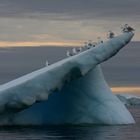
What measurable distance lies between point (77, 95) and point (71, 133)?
524cm

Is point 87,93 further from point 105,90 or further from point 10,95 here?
point 10,95

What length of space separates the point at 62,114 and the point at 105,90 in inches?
129

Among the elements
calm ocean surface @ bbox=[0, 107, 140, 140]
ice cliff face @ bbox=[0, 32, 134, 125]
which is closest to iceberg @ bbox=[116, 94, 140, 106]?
ice cliff face @ bbox=[0, 32, 134, 125]

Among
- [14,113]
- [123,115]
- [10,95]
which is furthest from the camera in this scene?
[123,115]

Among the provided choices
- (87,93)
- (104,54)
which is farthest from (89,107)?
(104,54)

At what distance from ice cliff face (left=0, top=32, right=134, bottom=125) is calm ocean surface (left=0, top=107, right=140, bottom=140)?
2.98 ft

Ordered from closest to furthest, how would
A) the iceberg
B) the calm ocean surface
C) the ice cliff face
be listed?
the calm ocean surface → the ice cliff face → the iceberg

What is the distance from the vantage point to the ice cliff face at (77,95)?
4506cm

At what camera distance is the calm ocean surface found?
4181 centimetres

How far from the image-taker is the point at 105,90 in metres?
49.3

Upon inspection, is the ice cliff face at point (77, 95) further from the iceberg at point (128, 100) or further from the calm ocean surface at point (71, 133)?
the iceberg at point (128, 100)

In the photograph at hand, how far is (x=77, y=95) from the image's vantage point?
4894 centimetres

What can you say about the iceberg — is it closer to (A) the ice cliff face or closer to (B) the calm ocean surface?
(A) the ice cliff face

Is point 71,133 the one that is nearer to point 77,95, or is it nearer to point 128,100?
point 77,95
